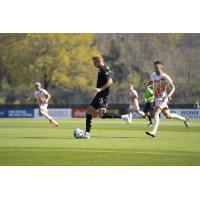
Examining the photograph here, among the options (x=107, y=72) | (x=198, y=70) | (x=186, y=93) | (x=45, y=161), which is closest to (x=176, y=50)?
(x=198, y=70)

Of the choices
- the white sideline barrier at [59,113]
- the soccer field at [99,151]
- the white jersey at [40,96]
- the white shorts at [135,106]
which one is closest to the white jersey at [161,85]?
the soccer field at [99,151]

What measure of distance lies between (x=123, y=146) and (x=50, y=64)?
3363 cm

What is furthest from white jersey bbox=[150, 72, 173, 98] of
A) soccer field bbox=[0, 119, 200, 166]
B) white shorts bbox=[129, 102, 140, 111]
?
white shorts bbox=[129, 102, 140, 111]

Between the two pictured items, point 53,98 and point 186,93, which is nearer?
point 186,93

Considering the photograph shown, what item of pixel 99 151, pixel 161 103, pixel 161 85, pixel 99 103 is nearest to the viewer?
pixel 99 151

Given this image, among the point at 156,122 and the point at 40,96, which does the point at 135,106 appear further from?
the point at 156,122

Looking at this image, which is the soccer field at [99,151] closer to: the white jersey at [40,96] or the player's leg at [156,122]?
the player's leg at [156,122]

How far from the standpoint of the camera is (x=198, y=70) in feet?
153

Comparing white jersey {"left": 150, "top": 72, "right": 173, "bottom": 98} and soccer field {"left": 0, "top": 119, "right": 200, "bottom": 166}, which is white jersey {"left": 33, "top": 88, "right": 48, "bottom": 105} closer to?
soccer field {"left": 0, "top": 119, "right": 200, "bottom": 166}

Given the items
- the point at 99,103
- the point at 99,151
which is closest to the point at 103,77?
the point at 99,103

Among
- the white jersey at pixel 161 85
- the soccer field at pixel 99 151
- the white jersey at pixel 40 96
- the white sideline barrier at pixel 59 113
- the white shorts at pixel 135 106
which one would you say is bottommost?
the white sideline barrier at pixel 59 113
